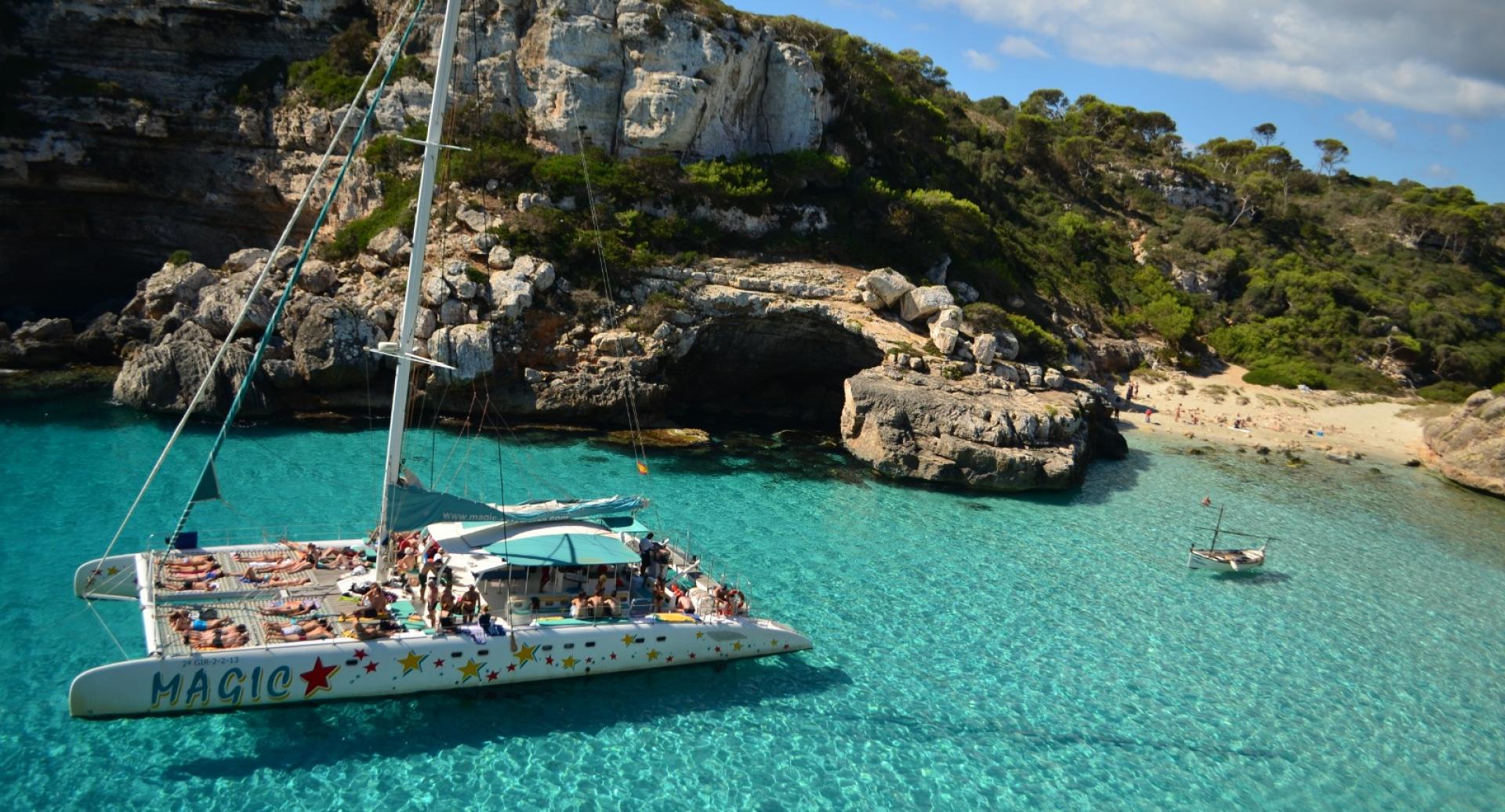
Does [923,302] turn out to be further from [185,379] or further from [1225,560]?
[185,379]

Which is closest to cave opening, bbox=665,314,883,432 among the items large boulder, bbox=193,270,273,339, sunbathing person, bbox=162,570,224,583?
large boulder, bbox=193,270,273,339

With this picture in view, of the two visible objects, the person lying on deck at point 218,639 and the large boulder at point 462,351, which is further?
the large boulder at point 462,351

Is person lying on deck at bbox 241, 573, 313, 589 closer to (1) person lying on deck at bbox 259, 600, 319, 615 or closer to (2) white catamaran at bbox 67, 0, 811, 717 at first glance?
(2) white catamaran at bbox 67, 0, 811, 717

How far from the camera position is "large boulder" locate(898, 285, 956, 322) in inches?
1339

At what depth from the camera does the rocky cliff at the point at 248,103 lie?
3525cm

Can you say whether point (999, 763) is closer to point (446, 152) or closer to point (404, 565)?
point (404, 565)

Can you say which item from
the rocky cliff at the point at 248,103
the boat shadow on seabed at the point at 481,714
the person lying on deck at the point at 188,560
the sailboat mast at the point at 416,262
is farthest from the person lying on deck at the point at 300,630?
the rocky cliff at the point at 248,103

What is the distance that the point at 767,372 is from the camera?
36531 millimetres

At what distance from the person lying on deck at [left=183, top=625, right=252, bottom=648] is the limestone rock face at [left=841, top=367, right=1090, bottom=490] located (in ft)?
65.0

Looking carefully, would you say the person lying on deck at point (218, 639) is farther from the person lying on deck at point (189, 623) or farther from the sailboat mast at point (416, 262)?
the sailboat mast at point (416, 262)

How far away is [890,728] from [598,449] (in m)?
15.4

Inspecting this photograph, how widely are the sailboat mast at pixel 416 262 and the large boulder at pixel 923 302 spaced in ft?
76.5

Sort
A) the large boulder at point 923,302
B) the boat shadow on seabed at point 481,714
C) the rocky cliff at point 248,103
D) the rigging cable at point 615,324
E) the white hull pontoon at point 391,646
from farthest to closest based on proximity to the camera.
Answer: the rocky cliff at point 248,103 < the large boulder at point 923,302 < the rigging cable at point 615,324 < the boat shadow on seabed at point 481,714 < the white hull pontoon at point 391,646

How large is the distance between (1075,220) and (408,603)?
54.6 meters
